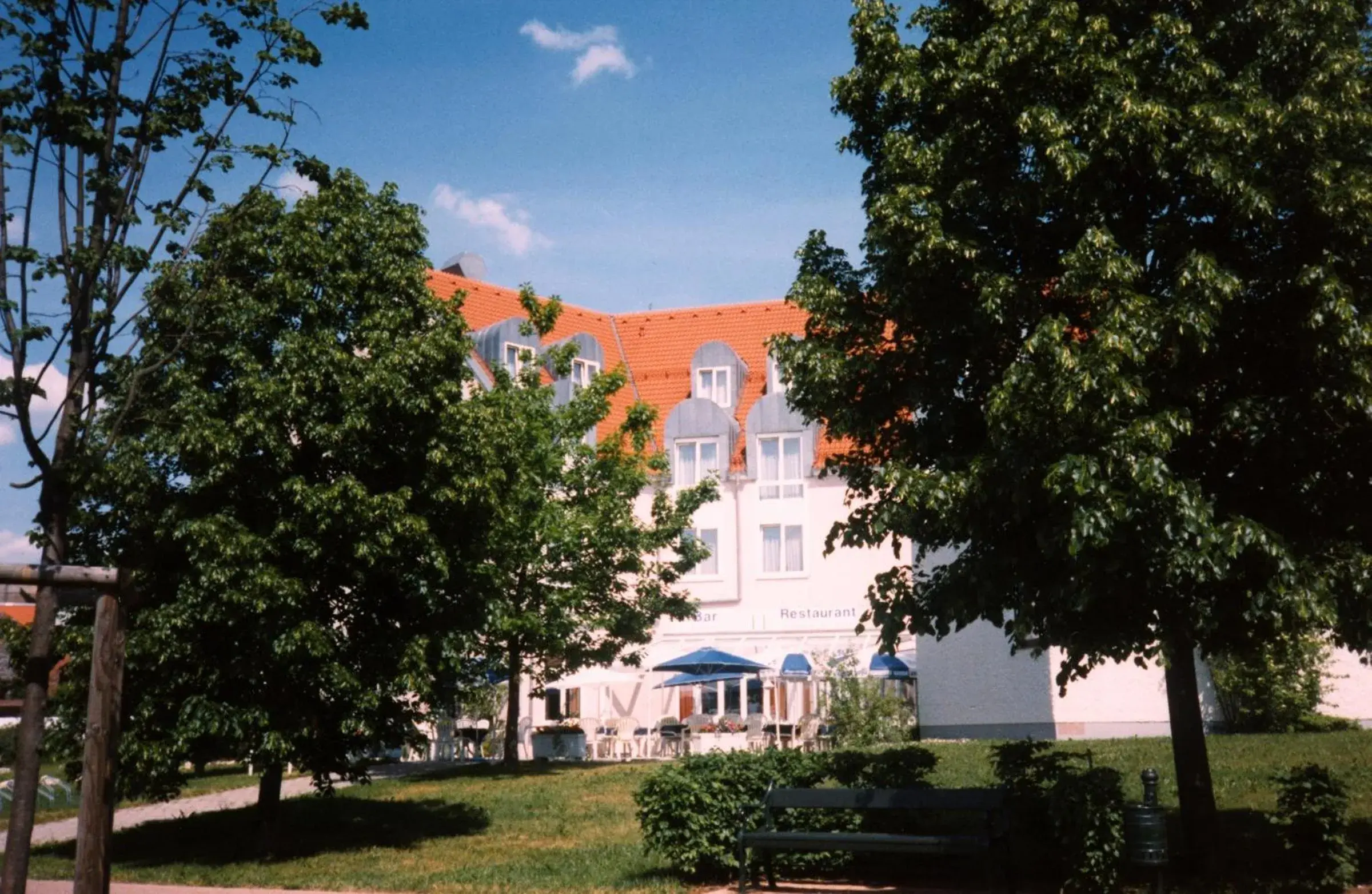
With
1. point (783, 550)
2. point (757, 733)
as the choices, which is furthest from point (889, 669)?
point (783, 550)

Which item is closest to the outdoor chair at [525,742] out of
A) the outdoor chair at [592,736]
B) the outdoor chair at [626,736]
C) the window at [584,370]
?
the outdoor chair at [592,736]

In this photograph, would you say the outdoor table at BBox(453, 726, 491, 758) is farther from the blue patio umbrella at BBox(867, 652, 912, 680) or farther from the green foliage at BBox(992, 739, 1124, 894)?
the green foliage at BBox(992, 739, 1124, 894)

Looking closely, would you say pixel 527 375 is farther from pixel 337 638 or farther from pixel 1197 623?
pixel 1197 623

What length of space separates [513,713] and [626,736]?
7.29 metres

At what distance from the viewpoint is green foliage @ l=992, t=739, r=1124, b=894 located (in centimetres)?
1085

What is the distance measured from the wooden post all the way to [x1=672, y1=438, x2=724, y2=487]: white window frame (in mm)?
31102

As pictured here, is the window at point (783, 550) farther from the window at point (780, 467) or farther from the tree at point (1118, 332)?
the tree at point (1118, 332)

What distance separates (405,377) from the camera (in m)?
15.8

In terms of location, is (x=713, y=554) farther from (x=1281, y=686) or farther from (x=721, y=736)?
(x=1281, y=686)

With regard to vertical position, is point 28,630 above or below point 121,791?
above

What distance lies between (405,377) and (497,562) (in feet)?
24.0

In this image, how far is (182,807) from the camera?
22719mm

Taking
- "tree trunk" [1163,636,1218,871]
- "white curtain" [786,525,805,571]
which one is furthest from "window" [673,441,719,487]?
"tree trunk" [1163,636,1218,871]

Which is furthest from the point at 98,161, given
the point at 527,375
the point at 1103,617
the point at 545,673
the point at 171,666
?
the point at 545,673
